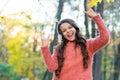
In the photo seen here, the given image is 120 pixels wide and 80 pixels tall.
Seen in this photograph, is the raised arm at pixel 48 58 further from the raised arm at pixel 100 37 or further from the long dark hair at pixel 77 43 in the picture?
the raised arm at pixel 100 37

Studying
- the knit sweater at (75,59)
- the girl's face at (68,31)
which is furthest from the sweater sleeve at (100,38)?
the girl's face at (68,31)

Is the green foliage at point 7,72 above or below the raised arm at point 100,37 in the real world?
below

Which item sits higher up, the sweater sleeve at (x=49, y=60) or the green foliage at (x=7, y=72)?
the sweater sleeve at (x=49, y=60)

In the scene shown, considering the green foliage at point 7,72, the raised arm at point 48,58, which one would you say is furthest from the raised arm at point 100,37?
the green foliage at point 7,72

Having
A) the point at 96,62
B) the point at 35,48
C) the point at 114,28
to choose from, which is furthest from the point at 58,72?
the point at 35,48

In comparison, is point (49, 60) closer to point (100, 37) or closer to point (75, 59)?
point (75, 59)

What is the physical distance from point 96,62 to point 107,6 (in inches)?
260

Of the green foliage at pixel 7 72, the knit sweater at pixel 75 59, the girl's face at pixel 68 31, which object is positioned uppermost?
the girl's face at pixel 68 31

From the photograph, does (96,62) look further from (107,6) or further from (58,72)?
(58,72)

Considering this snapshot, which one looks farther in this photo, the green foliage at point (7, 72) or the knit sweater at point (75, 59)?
the green foliage at point (7, 72)

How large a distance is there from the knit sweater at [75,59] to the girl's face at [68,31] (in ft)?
0.21

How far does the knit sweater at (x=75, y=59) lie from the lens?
3.78 m

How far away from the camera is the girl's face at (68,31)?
152 inches

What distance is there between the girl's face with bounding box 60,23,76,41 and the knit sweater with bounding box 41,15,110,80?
0.06 metres
